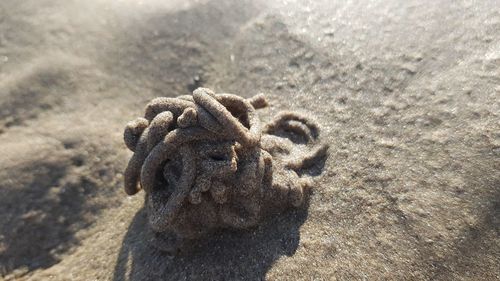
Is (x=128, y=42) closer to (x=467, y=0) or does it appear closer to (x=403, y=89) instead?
(x=403, y=89)

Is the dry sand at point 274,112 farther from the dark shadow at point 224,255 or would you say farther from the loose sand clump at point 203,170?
the loose sand clump at point 203,170

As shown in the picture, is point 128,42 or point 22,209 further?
point 128,42

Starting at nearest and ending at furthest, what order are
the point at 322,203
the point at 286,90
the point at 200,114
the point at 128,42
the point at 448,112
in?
the point at 200,114 < the point at 322,203 < the point at 448,112 < the point at 286,90 < the point at 128,42

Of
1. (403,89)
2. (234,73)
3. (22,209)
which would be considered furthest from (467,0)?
(22,209)

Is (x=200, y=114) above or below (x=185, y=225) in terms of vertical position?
above

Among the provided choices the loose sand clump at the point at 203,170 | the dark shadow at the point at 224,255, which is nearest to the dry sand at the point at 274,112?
the dark shadow at the point at 224,255

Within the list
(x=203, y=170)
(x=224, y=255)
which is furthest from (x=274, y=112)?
Answer: (x=224, y=255)

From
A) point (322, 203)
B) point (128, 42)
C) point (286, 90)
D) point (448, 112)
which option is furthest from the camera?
point (128, 42)
